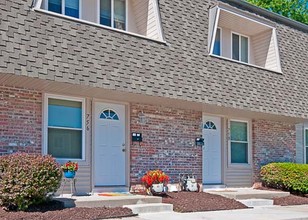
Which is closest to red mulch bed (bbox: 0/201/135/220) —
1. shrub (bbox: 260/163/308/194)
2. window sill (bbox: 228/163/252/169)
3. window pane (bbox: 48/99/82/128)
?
window pane (bbox: 48/99/82/128)

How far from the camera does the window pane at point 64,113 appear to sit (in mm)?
11664

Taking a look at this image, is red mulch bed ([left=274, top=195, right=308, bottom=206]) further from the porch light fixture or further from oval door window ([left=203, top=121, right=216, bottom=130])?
the porch light fixture

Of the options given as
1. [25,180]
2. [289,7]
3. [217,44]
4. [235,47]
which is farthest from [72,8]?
[289,7]

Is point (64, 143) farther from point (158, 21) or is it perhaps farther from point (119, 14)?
point (158, 21)

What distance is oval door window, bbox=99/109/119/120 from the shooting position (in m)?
12.7

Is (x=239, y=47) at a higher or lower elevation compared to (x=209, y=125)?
higher

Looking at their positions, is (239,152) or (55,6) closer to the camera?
(55,6)

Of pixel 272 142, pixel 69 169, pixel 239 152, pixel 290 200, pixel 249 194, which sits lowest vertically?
pixel 290 200

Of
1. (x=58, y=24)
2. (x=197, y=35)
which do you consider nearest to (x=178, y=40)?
(x=197, y=35)

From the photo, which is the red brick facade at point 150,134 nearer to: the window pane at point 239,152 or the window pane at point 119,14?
the window pane at point 239,152

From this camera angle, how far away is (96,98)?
12477 millimetres

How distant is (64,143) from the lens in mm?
11852

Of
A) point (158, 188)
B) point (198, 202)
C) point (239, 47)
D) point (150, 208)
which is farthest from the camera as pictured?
point (239, 47)

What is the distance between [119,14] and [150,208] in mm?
5666
